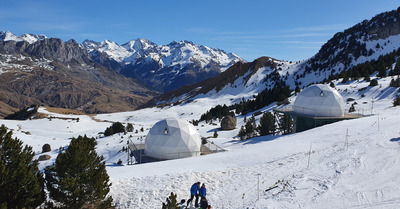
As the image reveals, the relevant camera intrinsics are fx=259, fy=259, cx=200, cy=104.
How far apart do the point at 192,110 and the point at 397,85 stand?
192 ft

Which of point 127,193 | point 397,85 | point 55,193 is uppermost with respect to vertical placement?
point 397,85

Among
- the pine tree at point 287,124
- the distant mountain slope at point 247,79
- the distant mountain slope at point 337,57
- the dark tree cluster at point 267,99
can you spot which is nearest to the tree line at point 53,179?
the pine tree at point 287,124

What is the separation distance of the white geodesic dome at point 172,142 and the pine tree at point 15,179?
12.8 meters

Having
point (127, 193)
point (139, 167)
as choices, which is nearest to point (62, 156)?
point (127, 193)

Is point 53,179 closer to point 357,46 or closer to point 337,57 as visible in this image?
point 337,57

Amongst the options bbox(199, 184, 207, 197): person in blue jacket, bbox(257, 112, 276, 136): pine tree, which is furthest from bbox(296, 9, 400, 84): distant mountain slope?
bbox(199, 184, 207, 197): person in blue jacket

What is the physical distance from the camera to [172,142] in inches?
938

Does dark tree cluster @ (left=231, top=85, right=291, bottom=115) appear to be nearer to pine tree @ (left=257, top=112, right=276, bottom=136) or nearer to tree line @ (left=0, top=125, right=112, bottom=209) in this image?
pine tree @ (left=257, top=112, right=276, bottom=136)

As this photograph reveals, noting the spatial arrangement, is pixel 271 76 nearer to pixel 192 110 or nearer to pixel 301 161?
pixel 192 110

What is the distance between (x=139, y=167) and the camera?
2016cm

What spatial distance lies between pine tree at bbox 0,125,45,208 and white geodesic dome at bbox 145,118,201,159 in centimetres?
1280

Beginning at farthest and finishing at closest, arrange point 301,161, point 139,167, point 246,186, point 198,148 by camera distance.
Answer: point 198,148 < point 139,167 < point 301,161 < point 246,186

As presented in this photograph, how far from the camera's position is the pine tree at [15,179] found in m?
10.7

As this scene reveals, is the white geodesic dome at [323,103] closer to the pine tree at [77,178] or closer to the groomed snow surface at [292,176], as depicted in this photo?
the groomed snow surface at [292,176]
